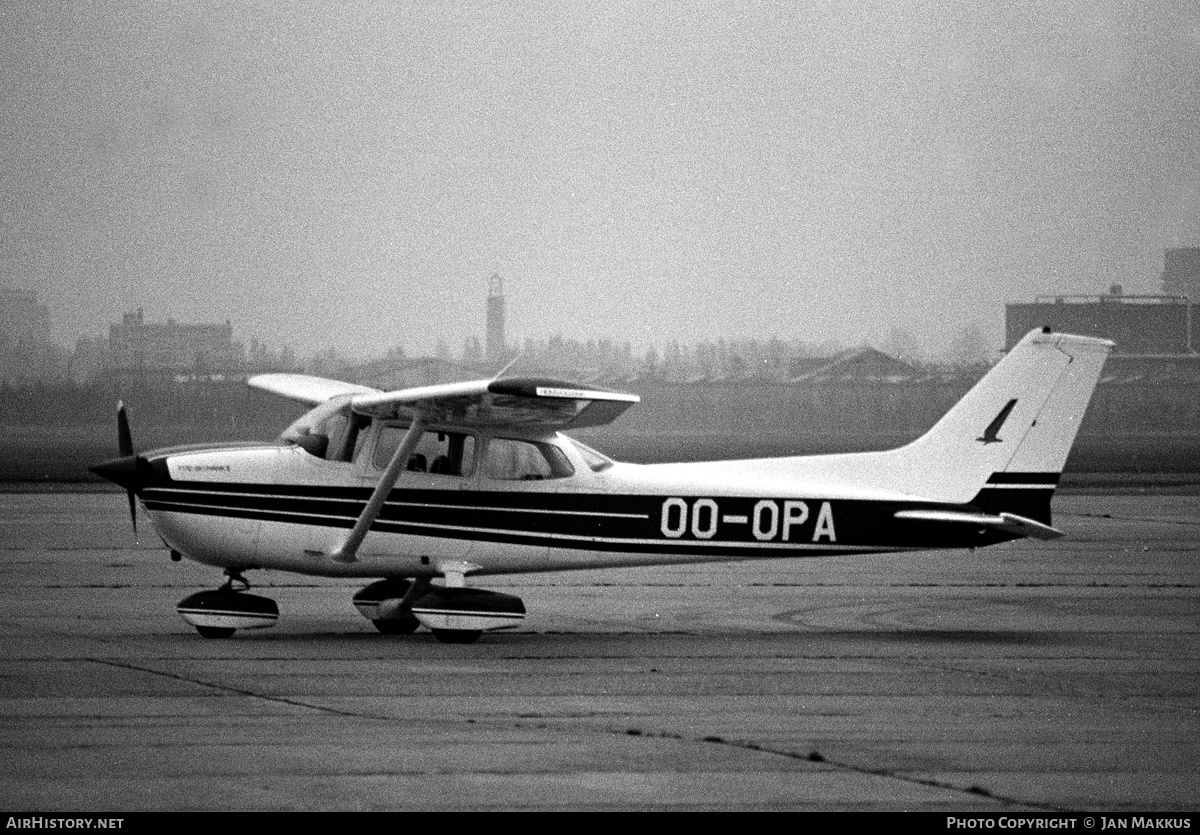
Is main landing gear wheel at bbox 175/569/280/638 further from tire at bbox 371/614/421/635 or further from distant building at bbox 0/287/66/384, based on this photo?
distant building at bbox 0/287/66/384

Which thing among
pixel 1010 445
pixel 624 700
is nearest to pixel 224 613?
pixel 624 700

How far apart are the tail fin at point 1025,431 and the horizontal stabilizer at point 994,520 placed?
0.19 meters

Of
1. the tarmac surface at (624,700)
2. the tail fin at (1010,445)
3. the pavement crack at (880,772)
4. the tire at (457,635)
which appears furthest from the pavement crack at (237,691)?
the tail fin at (1010,445)

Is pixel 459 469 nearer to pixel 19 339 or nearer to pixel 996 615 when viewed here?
pixel 996 615

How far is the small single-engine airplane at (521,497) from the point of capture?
13734 millimetres

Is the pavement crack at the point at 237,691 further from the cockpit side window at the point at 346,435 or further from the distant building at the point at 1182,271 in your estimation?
the distant building at the point at 1182,271

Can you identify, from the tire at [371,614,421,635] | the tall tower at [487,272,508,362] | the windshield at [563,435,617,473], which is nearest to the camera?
the tire at [371,614,421,635]

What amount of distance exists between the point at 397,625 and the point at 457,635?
0.93 metres

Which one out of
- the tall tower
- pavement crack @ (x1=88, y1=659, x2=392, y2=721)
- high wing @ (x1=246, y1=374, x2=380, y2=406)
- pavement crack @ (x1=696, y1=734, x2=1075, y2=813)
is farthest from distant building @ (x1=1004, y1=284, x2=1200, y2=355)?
pavement crack @ (x1=696, y1=734, x2=1075, y2=813)

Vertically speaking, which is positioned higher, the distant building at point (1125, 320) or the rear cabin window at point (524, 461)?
the distant building at point (1125, 320)

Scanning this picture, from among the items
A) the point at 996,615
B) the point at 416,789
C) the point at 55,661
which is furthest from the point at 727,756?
the point at 996,615

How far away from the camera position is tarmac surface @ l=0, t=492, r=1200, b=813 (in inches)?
326

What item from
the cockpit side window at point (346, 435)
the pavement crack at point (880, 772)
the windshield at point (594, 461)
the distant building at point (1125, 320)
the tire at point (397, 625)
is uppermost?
the distant building at point (1125, 320)

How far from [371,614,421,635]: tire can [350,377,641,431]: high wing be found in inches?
66.0
